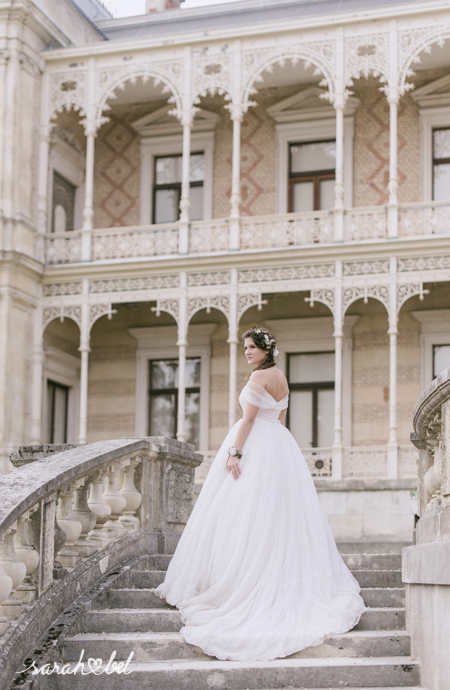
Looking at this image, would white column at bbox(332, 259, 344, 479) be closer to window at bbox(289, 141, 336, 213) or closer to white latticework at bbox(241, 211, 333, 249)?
white latticework at bbox(241, 211, 333, 249)

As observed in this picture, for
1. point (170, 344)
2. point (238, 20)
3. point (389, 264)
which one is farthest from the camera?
point (238, 20)

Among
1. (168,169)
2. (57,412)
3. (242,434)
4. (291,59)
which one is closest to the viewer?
(242,434)

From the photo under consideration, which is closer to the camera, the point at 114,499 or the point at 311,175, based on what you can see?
the point at 114,499

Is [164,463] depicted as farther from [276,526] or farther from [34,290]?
[34,290]

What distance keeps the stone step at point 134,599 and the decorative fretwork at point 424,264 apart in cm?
987

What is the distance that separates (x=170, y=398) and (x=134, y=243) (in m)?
2.97

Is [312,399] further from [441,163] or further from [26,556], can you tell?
[26,556]

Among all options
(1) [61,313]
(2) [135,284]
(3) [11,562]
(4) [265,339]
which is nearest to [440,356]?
(2) [135,284]

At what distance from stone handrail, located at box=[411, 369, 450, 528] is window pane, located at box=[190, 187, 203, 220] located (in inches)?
474

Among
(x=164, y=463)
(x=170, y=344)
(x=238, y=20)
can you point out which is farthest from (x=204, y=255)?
(x=164, y=463)

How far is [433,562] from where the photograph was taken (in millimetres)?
4156

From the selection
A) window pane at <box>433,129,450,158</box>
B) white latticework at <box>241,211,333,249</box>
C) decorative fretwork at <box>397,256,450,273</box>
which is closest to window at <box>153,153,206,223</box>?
white latticework at <box>241,211,333,249</box>

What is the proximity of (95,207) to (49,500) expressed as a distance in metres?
13.5

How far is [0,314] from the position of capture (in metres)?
15.0
